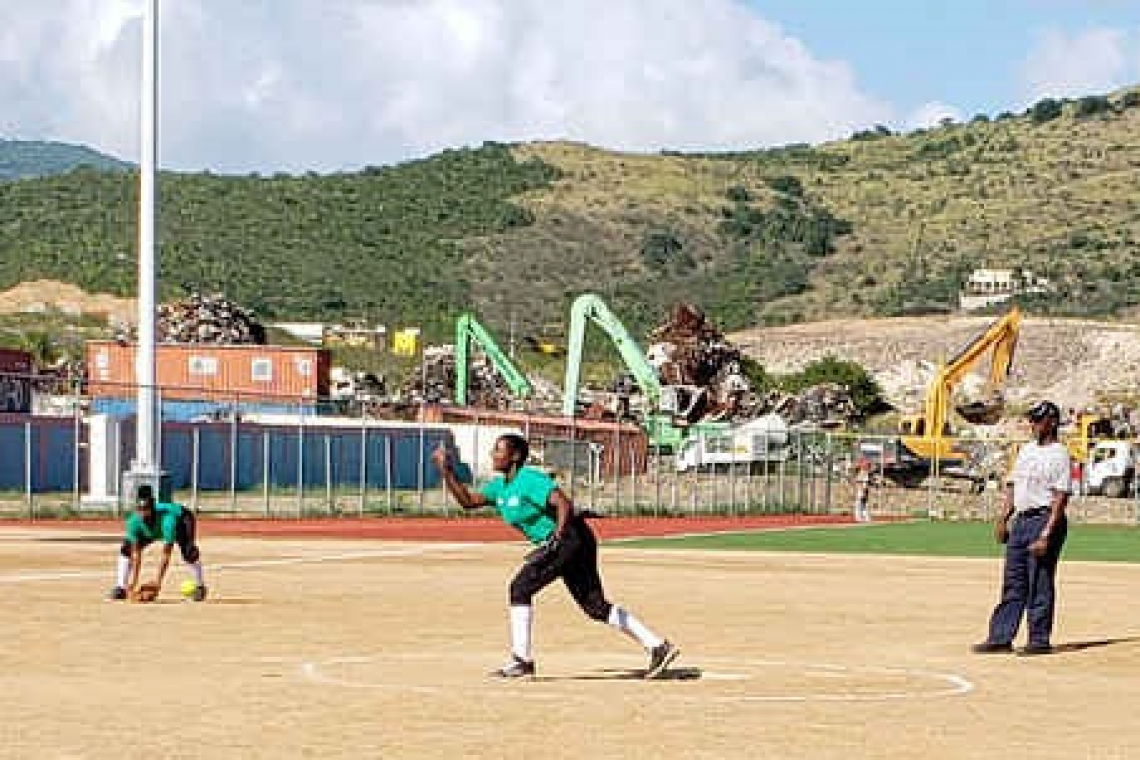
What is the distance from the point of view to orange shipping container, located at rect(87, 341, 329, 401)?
3543 inches

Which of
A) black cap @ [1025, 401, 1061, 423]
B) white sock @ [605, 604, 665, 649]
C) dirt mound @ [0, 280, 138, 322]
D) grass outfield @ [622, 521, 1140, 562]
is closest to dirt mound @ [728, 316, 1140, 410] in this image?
dirt mound @ [0, 280, 138, 322]

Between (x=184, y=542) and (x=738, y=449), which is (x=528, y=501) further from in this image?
(x=738, y=449)

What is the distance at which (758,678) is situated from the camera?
727 inches

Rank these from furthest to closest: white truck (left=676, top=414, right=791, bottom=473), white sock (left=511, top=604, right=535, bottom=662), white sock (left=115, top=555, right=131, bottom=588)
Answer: white truck (left=676, top=414, right=791, bottom=473) < white sock (left=115, top=555, right=131, bottom=588) < white sock (left=511, top=604, right=535, bottom=662)

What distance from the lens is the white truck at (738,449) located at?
79.4m

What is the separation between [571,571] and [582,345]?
7770cm

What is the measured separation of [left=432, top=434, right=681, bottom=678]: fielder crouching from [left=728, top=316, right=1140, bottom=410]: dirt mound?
4439 inches

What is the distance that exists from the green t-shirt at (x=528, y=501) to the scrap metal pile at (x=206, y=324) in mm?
88407

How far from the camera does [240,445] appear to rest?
68438 millimetres

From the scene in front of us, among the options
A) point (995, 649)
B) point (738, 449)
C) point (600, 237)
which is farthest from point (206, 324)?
point (995, 649)

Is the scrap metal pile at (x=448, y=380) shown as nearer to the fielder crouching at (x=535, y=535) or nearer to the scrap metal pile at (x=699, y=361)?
the scrap metal pile at (x=699, y=361)

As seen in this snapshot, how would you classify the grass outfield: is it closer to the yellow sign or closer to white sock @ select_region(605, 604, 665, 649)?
white sock @ select_region(605, 604, 665, 649)

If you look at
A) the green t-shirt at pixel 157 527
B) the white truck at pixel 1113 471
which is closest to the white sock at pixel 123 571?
the green t-shirt at pixel 157 527

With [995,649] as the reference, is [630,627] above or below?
above
